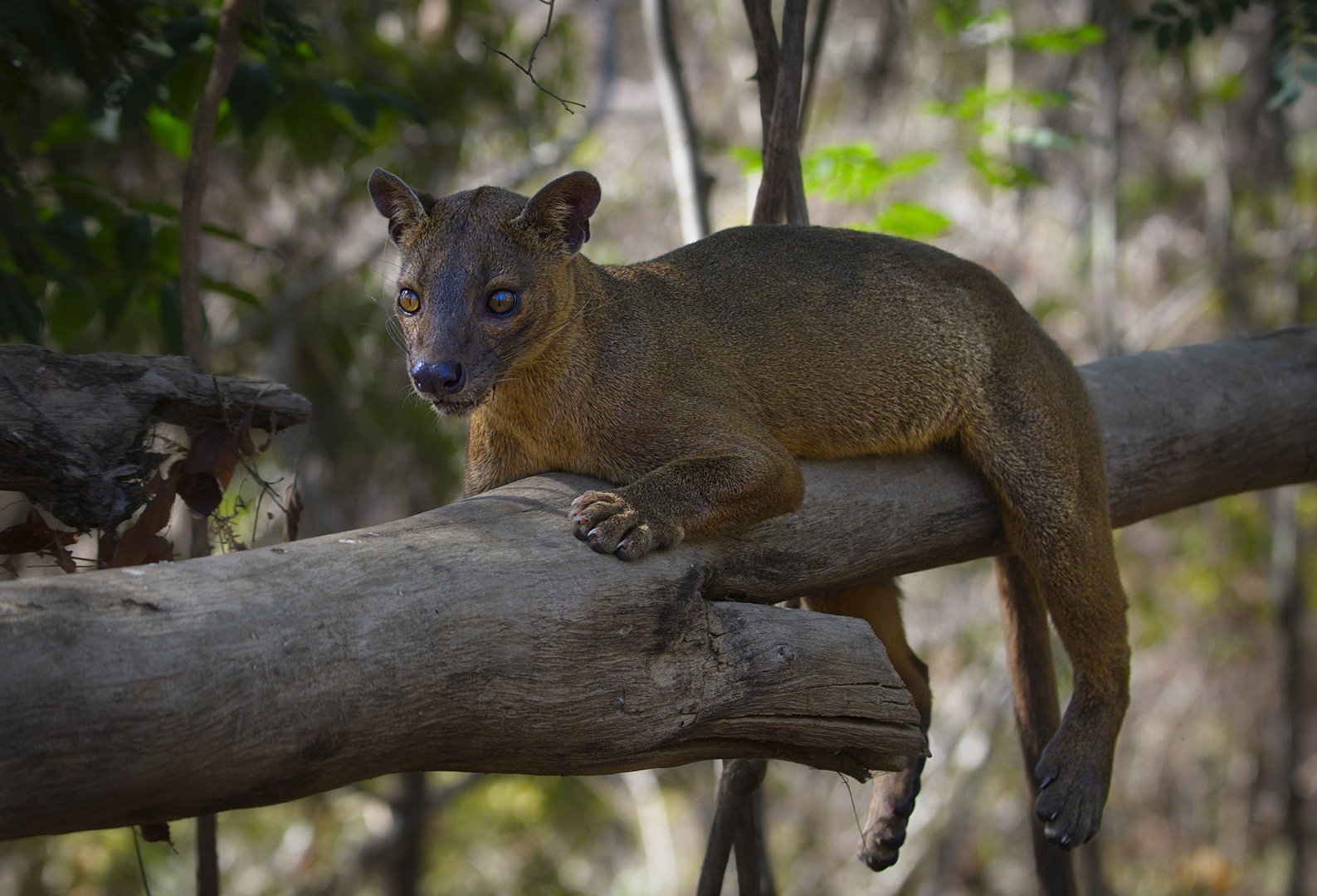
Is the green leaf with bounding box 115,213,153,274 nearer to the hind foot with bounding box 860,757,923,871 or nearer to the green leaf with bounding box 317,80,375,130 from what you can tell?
the green leaf with bounding box 317,80,375,130

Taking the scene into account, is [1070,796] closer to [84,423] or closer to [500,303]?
[500,303]

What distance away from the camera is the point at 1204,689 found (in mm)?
13594

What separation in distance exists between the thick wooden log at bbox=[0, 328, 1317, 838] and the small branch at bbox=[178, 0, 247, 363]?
1594 mm

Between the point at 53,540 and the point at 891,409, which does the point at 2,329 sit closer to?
the point at 53,540

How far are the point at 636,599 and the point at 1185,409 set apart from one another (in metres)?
3.22

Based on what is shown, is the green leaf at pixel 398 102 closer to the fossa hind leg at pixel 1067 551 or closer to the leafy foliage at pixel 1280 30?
the fossa hind leg at pixel 1067 551

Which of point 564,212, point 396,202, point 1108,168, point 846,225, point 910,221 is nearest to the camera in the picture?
point 564,212

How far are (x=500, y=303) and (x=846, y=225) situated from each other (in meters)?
8.07

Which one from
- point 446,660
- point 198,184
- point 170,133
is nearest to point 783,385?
point 446,660

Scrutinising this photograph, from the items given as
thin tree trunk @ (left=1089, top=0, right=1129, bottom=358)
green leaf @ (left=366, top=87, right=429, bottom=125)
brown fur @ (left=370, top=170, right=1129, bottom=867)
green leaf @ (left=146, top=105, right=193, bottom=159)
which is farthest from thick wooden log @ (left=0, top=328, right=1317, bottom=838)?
thin tree trunk @ (left=1089, top=0, right=1129, bottom=358)

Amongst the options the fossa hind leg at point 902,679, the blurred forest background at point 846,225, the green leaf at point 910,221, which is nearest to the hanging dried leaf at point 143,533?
the blurred forest background at point 846,225

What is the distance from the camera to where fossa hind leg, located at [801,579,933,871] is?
4402mm

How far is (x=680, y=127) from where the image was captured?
621 centimetres

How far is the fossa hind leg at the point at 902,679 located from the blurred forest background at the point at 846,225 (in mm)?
2560
